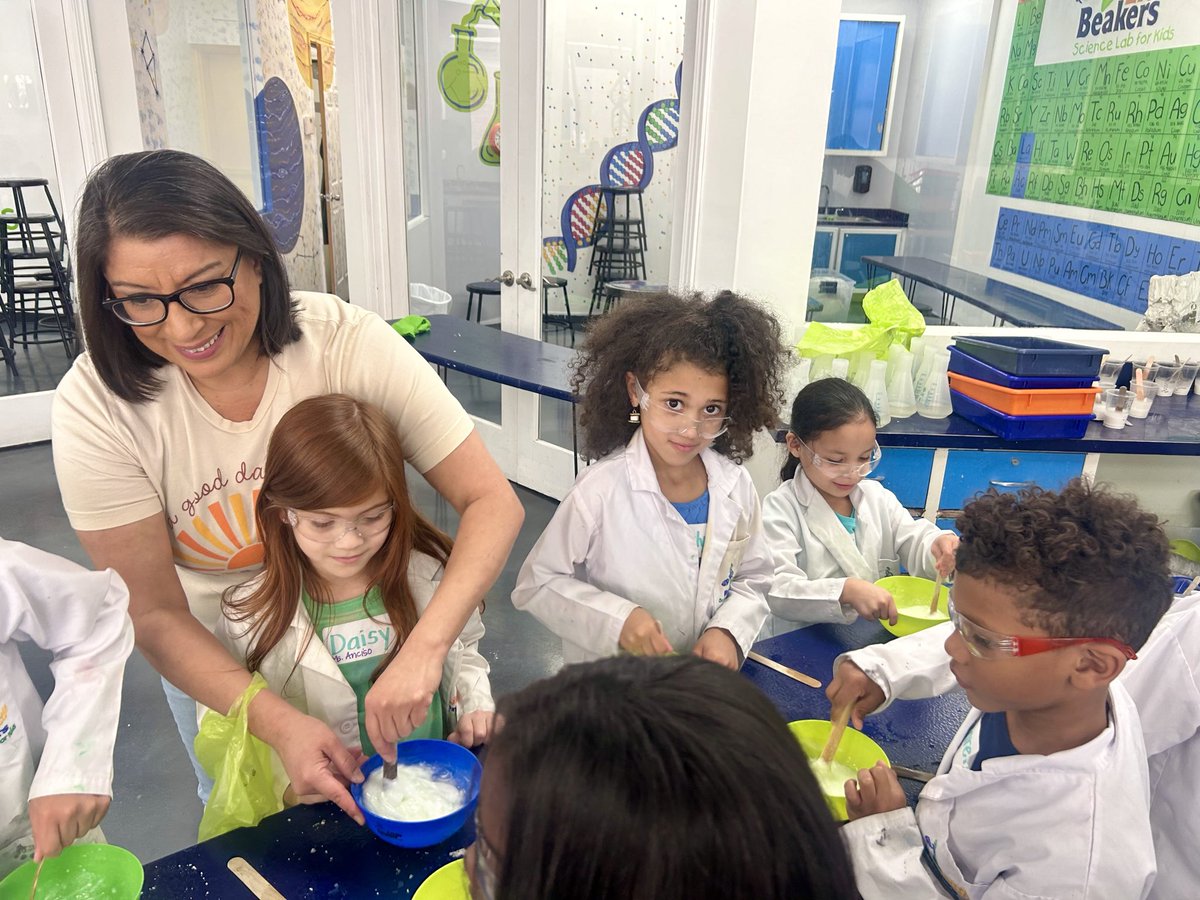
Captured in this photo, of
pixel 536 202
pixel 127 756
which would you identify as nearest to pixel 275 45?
pixel 536 202

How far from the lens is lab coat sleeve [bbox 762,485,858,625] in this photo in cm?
173

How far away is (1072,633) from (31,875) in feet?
4.24

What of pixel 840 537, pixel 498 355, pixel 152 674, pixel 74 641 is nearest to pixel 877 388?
pixel 840 537

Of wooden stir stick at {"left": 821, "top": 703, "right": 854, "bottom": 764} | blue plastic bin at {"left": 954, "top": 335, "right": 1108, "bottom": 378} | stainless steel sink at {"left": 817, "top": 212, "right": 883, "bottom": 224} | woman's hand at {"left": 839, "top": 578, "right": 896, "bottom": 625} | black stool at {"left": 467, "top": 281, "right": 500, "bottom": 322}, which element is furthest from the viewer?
black stool at {"left": 467, "top": 281, "right": 500, "bottom": 322}

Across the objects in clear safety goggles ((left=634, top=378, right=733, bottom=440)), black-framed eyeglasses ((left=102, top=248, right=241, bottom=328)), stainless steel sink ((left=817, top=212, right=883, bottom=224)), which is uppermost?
stainless steel sink ((left=817, top=212, right=883, bottom=224))

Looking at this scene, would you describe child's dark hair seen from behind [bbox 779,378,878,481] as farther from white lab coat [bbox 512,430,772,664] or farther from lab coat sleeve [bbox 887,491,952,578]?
white lab coat [bbox 512,430,772,664]

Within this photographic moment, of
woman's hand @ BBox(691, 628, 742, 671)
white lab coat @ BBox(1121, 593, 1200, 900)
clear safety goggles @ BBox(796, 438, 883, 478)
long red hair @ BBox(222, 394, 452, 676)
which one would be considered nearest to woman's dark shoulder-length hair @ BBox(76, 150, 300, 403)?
long red hair @ BBox(222, 394, 452, 676)

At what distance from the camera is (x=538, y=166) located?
3.79 meters

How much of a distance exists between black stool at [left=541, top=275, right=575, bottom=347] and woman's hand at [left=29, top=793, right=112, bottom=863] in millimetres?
3170

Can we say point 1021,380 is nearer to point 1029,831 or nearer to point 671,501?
point 671,501

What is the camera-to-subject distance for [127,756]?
237 centimetres

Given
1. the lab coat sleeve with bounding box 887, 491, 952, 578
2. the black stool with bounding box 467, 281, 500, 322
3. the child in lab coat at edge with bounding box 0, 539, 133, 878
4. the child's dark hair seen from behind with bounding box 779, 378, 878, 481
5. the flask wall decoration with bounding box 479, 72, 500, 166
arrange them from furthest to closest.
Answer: the black stool with bounding box 467, 281, 500, 322 → the flask wall decoration with bounding box 479, 72, 500, 166 → the lab coat sleeve with bounding box 887, 491, 952, 578 → the child's dark hair seen from behind with bounding box 779, 378, 878, 481 → the child in lab coat at edge with bounding box 0, 539, 133, 878

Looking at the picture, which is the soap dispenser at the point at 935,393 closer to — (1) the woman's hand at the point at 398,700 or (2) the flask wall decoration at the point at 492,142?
(1) the woman's hand at the point at 398,700

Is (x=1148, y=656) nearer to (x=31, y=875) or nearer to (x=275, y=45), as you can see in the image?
(x=31, y=875)
